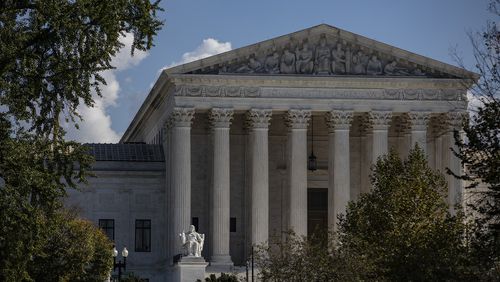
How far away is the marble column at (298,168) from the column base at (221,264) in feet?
17.9

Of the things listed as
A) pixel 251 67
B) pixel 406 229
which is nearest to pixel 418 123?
pixel 251 67

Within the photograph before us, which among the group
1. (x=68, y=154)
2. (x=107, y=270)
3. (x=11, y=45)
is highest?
(x=11, y=45)

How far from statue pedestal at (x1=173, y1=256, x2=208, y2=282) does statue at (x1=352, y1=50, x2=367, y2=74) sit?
19.8 meters

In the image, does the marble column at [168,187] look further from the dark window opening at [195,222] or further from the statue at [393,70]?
the statue at [393,70]

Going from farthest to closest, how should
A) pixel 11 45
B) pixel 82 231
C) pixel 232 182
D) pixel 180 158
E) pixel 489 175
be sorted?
pixel 232 182 → pixel 180 158 → pixel 82 231 → pixel 489 175 → pixel 11 45

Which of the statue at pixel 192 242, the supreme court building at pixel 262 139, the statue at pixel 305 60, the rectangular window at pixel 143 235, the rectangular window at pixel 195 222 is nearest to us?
the statue at pixel 192 242

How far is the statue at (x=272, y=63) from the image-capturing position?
106 metres

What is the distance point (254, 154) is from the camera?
344 feet

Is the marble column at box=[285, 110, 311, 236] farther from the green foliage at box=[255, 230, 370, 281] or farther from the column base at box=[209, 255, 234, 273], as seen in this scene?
the green foliage at box=[255, 230, 370, 281]

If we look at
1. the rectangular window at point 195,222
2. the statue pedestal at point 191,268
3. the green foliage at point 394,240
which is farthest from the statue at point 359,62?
the green foliage at point 394,240

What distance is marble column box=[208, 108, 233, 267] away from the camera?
4090 inches

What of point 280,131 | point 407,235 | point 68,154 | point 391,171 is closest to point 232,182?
point 280,131

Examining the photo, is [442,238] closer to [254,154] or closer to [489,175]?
[489,175]

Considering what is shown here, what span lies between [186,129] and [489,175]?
5961cm
